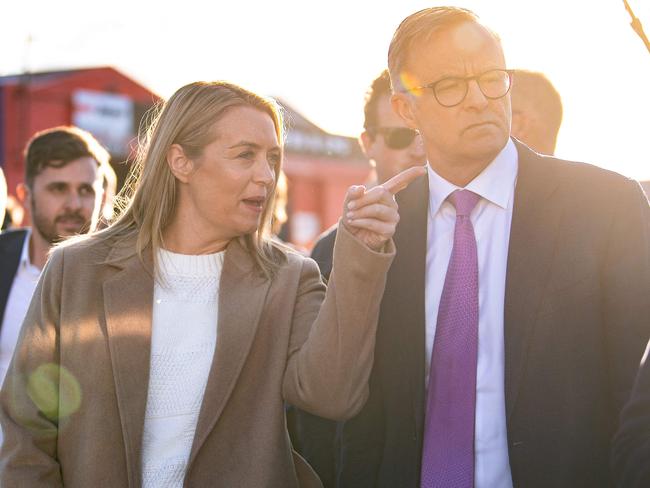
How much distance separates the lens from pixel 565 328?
260cm

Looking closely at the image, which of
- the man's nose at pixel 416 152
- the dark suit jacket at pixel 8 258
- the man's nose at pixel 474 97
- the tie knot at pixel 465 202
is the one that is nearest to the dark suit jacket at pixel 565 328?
the tie knot at pixel 465 202

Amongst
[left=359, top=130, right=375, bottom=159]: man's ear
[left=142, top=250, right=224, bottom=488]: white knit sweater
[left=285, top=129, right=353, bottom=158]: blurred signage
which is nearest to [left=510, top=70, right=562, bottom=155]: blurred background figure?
[left=359, top=130, right=375, bottom=159]: man's ear

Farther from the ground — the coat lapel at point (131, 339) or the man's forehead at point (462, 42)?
the man's forehead at point (462, 42)

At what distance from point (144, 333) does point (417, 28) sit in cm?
133

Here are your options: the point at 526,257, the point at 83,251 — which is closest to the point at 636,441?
the point at 526,257

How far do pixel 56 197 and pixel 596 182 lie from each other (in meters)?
3.13

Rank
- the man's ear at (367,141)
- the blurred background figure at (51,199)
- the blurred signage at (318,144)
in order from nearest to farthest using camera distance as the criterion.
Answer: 1. the blurred background figure at (51,199)
2. the man's ear at (367,141)
3. the blurred signage at (318,144)

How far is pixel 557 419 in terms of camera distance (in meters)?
2.58

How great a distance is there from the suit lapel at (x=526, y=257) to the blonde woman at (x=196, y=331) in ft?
1.16

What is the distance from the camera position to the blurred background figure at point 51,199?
177 inches

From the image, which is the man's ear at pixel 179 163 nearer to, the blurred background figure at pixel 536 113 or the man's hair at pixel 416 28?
the man's hair at pixel 416 28

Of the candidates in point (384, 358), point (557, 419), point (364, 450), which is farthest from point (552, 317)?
point (364, 450)

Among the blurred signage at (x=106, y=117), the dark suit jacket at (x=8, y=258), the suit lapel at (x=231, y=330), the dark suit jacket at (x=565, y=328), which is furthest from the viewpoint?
the blurred signage at (x=106, y=117)

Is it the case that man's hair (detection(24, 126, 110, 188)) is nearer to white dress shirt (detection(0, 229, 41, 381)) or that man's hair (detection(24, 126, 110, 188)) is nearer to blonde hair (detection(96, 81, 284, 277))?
white dress shirt (detection(0, 229, 41, 381))
